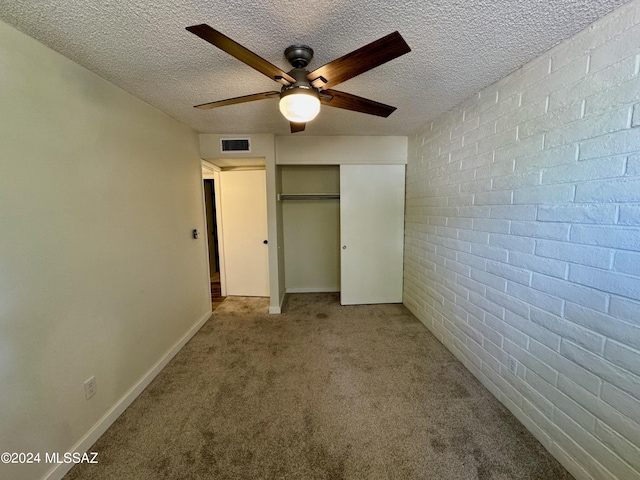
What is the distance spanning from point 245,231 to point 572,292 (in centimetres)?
359

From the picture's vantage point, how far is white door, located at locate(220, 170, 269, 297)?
3.71 metres

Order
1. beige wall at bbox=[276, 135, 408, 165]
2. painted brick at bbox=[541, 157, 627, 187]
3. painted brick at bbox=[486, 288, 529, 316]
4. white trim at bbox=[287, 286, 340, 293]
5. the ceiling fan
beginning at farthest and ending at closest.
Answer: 1. white trim at bbox=[287, 286, 340, 293]
2. beige wall at bbox=[276, 135, 408, 165]
3. painted brick at bbox=[486, 288, 529, 316]
4. painted brick at bbox=[541, 157, 627, 187]
5. the ceiling fan

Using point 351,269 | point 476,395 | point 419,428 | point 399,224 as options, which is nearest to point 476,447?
point 419,428

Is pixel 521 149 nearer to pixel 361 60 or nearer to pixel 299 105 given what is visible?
pixel 361 60

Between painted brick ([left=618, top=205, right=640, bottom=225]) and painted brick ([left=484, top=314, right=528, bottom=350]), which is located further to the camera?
painted brick ([left=484, top=314, right=528, bottom=350])

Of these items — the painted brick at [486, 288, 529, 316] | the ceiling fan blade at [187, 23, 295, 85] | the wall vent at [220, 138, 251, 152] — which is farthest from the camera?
the wall vent at [220, 138, 251, 152]

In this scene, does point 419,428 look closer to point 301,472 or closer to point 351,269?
point 301,472

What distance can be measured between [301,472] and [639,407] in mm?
1562

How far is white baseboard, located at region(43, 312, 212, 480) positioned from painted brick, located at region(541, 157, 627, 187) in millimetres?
3080

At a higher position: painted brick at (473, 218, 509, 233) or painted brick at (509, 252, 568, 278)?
painted brick at (473, 218, 509, 233)

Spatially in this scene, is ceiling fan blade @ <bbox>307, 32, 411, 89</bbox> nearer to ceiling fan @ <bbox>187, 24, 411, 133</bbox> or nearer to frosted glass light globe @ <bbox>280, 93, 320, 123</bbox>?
ceiling fan @ <bbox>187, 24, 411, 133</bbox>

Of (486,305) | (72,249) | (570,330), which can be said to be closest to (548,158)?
(570,330)

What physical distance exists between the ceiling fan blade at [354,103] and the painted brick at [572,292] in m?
1.37

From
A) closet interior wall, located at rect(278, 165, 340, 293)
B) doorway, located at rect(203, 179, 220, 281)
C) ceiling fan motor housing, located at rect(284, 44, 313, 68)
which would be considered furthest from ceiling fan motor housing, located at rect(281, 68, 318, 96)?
doorway, located at rect(203, 179, 220, 281)
